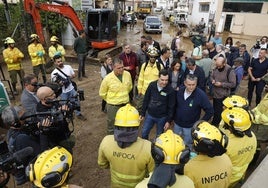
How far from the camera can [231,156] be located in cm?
256

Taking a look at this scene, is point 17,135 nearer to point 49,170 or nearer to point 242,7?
point 49,170

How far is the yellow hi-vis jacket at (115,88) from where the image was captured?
437 centimetres

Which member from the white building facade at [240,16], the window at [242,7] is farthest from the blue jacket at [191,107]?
the window at [242,7]

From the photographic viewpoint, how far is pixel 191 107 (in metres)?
3.72

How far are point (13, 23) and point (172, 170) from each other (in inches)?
491

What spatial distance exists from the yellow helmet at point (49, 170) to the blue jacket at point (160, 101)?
2396 mm

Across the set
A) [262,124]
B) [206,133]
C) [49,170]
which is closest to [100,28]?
[262,124]

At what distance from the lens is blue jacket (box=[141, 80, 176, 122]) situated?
12.8ft

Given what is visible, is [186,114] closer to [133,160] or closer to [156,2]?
[133,160]

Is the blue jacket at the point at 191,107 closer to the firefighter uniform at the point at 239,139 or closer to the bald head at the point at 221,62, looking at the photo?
the firefighter uniform at the point at 239,139

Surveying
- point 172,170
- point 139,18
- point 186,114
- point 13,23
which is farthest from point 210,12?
point 172,170

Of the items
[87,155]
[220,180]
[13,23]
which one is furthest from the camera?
[13,23]

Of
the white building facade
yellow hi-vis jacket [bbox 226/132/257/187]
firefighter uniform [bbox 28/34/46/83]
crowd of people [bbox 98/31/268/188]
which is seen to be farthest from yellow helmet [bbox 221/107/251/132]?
the white building facade

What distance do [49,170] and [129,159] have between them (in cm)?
88
